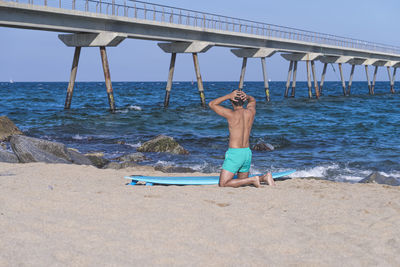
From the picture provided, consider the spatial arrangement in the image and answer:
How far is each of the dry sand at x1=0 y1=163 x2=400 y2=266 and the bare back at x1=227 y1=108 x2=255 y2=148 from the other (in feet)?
2.39

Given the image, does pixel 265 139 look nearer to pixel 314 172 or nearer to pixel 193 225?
pixel 314 172

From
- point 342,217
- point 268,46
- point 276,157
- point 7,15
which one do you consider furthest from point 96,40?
point 342,217

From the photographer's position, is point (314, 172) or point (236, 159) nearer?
point (236, 159)

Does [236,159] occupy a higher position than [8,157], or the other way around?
[236,159]

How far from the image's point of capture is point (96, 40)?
23.9 m

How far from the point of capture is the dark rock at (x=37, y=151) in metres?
8.80

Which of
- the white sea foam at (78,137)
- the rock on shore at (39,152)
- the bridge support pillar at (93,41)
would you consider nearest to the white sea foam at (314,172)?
the rock on shore at (39,152)

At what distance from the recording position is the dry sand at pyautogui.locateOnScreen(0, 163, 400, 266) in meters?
3.70

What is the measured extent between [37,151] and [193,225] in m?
5.60

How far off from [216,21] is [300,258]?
28.0m

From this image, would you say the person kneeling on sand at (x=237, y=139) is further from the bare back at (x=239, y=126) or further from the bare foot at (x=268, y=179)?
the bare foot at (x=268, y=179)

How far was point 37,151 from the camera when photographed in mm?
8961

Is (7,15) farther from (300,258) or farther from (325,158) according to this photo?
(300,258)

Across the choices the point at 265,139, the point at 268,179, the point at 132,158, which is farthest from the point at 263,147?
the point at 268,179
